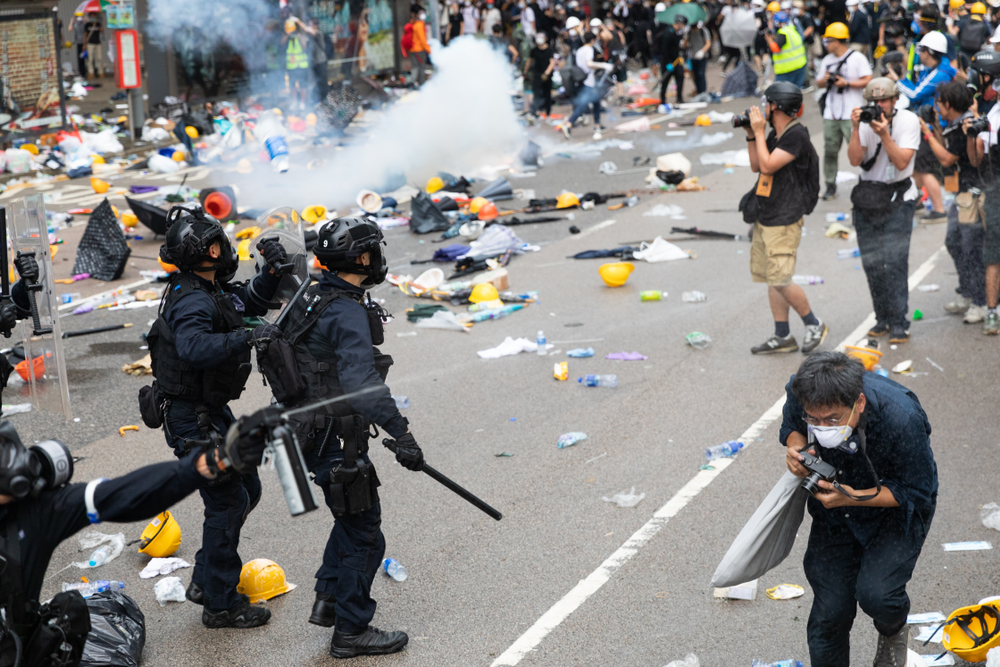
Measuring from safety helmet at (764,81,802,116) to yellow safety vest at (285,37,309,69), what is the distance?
13633 millimetres

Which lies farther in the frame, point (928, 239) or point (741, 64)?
point (741, 64)

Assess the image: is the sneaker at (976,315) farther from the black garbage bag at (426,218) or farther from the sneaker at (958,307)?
the black garbage bag at (426,218)

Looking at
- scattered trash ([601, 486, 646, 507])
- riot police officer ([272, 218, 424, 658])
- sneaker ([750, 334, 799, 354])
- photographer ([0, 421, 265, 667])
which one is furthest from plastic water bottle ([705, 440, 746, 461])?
photographer ([0, 421, 265, 667])

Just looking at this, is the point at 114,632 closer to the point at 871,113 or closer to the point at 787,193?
the point at 787,193

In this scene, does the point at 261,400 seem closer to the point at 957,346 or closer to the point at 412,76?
the point at 957,346

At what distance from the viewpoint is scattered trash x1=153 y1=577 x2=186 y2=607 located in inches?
182

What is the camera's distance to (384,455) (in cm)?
615

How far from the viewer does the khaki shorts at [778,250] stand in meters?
7.09

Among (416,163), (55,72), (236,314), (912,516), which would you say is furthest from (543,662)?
(55,72)

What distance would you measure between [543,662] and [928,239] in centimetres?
773

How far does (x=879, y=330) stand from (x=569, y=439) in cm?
290

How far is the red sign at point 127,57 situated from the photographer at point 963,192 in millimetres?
12483

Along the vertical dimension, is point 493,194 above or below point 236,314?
below

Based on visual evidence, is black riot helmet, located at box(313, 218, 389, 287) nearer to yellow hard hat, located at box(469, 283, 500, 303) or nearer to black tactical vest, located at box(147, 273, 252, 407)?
black tactical vest, located at box(147, 273, 252, 407)
